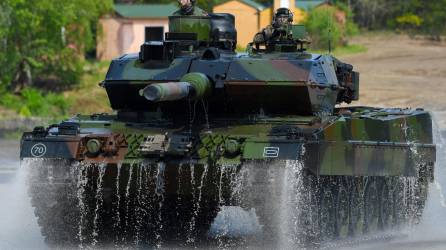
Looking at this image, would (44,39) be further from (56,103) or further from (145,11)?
(145,11)

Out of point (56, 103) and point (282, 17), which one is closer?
point (282, 17)

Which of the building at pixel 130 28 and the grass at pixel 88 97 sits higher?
the building at pixel 130 28

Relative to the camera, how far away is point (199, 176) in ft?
45.5

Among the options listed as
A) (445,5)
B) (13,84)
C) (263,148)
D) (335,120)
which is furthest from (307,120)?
(445,5)

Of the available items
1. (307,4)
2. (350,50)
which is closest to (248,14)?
(307,4)

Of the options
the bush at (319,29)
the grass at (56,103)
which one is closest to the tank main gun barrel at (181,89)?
the grass at (56,103)

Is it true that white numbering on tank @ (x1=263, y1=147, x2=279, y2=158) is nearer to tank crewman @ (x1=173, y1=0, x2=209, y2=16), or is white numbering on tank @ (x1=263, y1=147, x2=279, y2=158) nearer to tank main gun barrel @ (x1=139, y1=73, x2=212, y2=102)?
tank main gun barrel @ (x1=139, y1=73, x2=212, y2=102)

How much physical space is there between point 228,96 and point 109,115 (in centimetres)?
180

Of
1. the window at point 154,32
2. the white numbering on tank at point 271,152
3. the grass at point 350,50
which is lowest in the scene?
the grass at point 350,50

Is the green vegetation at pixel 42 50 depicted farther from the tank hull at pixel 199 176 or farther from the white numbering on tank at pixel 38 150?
the white numbering on tank at pixel 38 150

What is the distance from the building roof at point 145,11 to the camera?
182ft

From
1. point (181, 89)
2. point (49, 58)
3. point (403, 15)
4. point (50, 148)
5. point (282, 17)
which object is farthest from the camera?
point (403, 15)

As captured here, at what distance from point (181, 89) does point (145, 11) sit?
1678 inches

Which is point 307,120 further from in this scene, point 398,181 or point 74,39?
point 74,39
